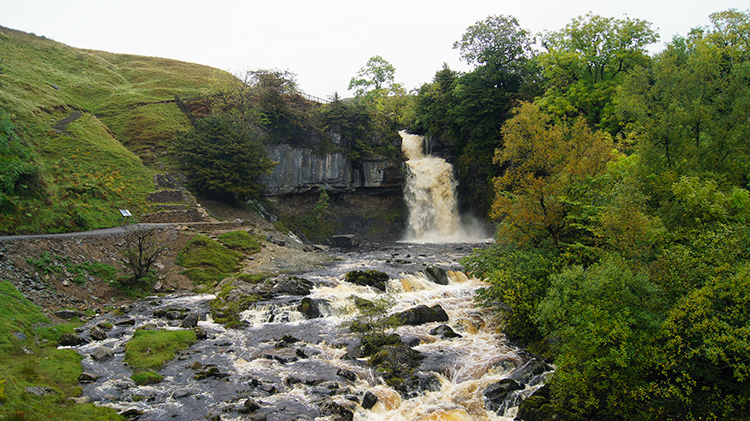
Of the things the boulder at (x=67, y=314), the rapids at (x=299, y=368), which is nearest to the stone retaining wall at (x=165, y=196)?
the rapids at (x=299, y=368)

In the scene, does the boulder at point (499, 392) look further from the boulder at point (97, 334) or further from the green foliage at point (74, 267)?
the green foliage at point (74, 267)

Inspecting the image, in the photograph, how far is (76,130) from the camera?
119ft

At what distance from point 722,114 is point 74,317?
80.8ft

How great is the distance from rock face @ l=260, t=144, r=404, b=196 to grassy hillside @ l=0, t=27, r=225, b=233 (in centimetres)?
1192

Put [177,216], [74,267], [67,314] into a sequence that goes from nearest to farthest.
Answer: [67,314], [74,267], [177,216]

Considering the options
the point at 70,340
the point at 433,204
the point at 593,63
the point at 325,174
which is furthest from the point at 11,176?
the point at 593,63

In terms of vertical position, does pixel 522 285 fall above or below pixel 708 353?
below

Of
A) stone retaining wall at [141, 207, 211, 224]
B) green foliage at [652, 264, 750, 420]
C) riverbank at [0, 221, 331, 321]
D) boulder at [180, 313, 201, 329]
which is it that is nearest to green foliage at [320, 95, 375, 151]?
stone retaining wall at [141, 207, 211, 224]

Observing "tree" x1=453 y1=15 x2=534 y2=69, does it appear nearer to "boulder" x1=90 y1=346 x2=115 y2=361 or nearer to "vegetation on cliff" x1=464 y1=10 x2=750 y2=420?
"vegetation on cliff" x1=464 y1=10 x2=750 y2=420

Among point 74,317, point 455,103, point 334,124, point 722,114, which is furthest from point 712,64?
point 334,124

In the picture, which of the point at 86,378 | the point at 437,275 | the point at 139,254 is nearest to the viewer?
the point at 86,378

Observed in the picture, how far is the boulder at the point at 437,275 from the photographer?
79.7 feet

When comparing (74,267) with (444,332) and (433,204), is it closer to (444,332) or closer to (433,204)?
(444,332)

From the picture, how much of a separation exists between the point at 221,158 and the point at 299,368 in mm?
29444
